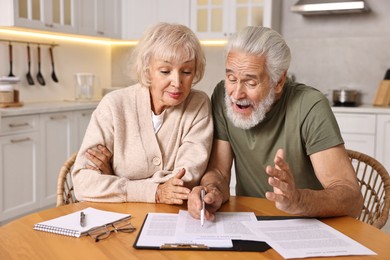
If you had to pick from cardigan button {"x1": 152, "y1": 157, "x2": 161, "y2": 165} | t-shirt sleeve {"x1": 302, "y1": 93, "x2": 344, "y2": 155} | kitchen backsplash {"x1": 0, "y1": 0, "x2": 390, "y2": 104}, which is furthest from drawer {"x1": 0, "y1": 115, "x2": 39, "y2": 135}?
t-shirt sleeve {"x1": 302, "y1": 93, "x2": 344, "y2": 155}

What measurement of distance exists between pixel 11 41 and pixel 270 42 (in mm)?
2911

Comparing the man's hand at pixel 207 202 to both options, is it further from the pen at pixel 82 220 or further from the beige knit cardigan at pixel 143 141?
the pen at pixel 82 220

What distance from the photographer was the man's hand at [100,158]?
1.67m

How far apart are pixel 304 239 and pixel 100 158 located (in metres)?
0.80

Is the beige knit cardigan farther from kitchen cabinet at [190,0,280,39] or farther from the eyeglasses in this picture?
kitchen cabinet at [190,0,280,39]

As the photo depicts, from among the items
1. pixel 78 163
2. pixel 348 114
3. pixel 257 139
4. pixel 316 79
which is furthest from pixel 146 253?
pixel 316 79

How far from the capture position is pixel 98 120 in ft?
5.76

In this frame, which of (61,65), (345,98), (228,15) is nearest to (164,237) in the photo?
(345,98)

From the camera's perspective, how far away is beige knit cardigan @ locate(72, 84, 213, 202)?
1.69m

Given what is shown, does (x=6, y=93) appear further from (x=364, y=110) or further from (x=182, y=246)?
(x=364, y=110)

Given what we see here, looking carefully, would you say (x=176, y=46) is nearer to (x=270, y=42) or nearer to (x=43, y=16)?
(x=270, y=42)

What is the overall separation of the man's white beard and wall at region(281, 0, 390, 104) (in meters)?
2.95

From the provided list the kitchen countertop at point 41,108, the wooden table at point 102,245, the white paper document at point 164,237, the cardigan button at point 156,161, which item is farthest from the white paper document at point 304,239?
the kitchen countertop at point 41,108

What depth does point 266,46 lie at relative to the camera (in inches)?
66.4
